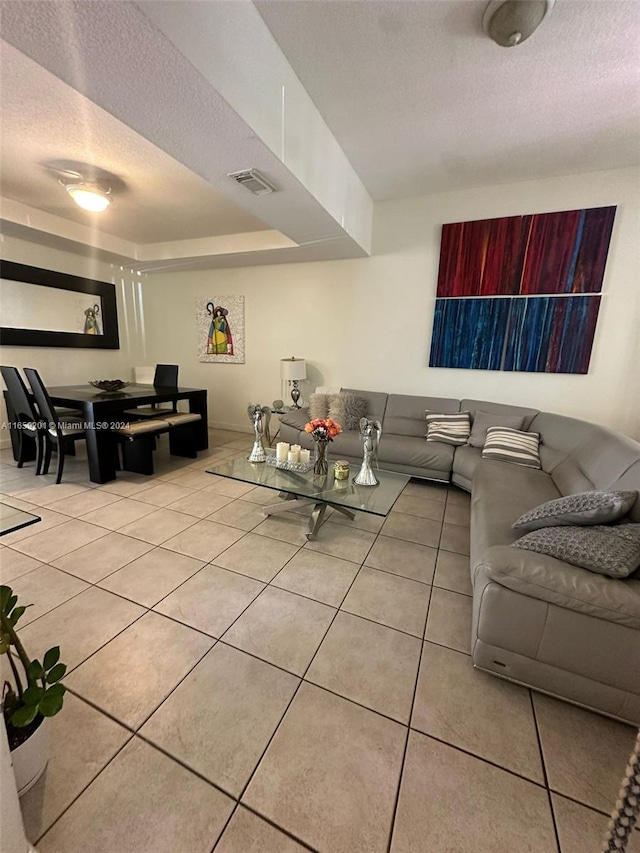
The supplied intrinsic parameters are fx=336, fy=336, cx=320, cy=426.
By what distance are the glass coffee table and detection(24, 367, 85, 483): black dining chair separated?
5.43ft

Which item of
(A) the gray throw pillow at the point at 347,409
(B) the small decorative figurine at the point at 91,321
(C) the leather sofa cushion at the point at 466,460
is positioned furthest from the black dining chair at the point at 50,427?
(C) the leather sofa cushion at the point at 466,460

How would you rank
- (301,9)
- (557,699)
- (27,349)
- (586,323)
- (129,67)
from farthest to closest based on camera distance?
(27,349) < (586,323) < (301,9) < (129,67) < (557,699)

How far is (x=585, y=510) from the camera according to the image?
134cm

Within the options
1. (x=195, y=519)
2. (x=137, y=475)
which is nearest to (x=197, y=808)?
(x=195, y=519)

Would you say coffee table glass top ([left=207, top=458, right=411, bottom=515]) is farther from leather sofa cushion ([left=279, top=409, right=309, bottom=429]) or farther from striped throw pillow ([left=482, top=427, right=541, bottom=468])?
leather sofa cushion ([left=279, top=409, right=309, bottom=429])

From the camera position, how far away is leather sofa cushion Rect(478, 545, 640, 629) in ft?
3.59

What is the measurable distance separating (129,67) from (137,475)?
9.68 ft

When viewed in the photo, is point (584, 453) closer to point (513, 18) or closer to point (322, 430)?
point (322, 430)

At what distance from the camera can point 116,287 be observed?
5.00 meters

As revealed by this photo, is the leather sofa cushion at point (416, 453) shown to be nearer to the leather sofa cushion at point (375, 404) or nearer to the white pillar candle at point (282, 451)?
the leather sofa cushion at point (375, 404)

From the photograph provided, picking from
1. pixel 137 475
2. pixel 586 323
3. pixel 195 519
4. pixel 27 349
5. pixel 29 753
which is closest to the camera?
pixel 29 753

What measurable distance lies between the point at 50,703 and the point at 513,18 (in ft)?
9.88

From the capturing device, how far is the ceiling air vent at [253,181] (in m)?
2.11

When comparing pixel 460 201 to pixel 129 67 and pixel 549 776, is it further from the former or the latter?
pixel 549 776
